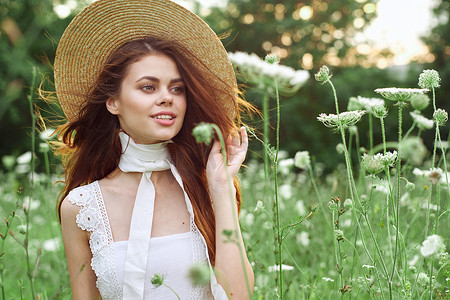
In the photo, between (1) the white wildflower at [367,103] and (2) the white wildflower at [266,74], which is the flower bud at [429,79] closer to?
(1) the white wildflower at [367,103]

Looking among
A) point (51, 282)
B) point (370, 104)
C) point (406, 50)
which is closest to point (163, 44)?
point (370, 104)

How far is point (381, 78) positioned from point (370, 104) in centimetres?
1051

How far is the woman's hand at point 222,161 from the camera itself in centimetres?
148

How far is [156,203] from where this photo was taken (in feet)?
5.22

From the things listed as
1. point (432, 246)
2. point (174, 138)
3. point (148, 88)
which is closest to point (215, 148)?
point (174, 138)

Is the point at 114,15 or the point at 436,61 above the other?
the point at 436,61

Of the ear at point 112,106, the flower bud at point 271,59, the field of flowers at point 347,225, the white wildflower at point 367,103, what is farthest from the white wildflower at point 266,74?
the ear at point 112,106

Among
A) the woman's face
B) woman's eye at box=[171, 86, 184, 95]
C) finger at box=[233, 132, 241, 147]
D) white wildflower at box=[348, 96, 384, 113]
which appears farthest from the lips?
white wildflower at box=[348, 96, 384, 113]

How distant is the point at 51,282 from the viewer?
297 cm

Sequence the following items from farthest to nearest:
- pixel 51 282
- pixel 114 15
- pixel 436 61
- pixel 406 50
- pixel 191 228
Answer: pixel 406 50
pixel 436 61
pixel 51 282
pixel 114 15
pixel 191 228

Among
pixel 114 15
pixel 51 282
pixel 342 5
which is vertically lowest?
pixel 51 282

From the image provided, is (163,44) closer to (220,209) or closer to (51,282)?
(220,209)

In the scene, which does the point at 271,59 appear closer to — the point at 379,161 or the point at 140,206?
the point at 379,161

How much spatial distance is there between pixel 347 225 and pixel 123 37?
1489mm
